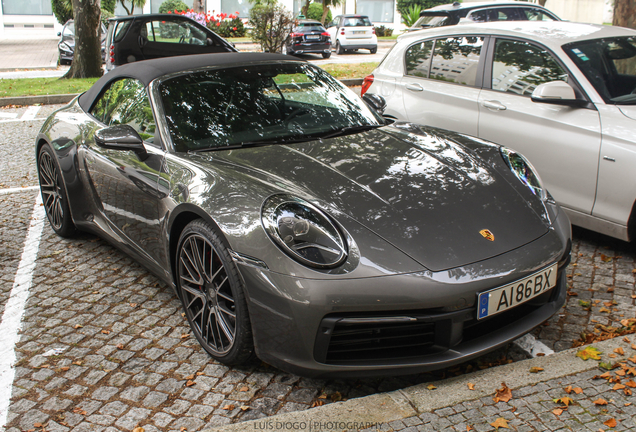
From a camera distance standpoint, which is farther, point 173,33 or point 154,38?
point 173,33

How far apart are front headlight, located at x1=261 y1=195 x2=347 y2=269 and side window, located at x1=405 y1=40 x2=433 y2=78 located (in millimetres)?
3246

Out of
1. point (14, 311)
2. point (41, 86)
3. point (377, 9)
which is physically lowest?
point (14, 311)

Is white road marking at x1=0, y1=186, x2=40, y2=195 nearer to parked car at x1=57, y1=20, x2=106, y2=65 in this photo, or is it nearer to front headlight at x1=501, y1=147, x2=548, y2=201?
front headlight at x1=501, y1=147, x2=548, y2=201

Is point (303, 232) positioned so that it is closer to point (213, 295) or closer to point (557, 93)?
point (213, 295)

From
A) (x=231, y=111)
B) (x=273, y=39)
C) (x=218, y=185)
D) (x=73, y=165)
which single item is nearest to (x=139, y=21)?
(x=273, y=39)

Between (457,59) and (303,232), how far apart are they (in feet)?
10.6

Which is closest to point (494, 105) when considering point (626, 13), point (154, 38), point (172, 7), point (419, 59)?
point (419, 59)

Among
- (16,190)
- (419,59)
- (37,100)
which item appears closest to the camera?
(419,59)

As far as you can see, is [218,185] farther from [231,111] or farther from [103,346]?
[103,346]

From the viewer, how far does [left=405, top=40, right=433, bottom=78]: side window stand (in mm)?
5482

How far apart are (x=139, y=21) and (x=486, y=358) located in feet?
33.9

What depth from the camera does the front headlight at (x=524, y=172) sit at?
127 inches

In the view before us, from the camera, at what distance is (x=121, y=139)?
328cm

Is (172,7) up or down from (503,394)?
up
